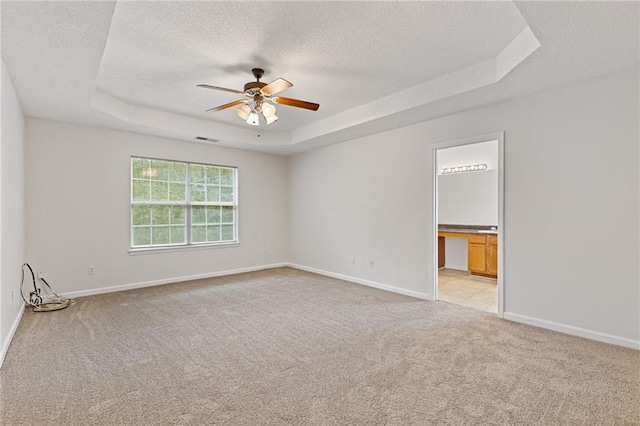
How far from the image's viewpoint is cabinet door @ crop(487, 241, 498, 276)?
5.75m

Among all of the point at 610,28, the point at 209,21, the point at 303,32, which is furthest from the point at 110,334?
the point at 610,28

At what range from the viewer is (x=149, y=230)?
5.47 meters

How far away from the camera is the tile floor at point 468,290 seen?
14.4 feet

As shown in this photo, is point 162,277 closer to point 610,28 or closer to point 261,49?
point 261,49

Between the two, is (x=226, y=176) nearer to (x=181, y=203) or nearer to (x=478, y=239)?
(x=181, y=203)

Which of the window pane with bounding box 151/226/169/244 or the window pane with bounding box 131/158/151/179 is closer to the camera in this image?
the window pane with bounding box 131/158/151/179

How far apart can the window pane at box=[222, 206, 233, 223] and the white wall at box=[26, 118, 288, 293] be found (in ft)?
1.91

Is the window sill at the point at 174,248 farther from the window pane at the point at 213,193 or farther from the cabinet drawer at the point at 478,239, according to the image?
the cabinet drawer at the point at 478,239

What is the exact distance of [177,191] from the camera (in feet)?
19.0

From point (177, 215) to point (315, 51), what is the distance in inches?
157

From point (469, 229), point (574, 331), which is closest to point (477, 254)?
point (469, 229)

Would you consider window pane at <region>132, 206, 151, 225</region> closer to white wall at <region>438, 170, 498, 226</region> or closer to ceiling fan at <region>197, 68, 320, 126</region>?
ceiling fan at <region>197, 68, 320, 126</region>

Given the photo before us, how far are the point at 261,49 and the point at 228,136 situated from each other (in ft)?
9.50

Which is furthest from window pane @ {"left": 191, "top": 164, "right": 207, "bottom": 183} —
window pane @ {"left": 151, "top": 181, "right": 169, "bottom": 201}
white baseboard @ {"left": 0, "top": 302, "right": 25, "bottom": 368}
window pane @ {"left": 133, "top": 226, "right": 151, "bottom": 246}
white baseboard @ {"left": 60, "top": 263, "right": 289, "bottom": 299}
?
white baseboard @ {"left": 0, "top": 302, "right": 25, "bottom": 368}
